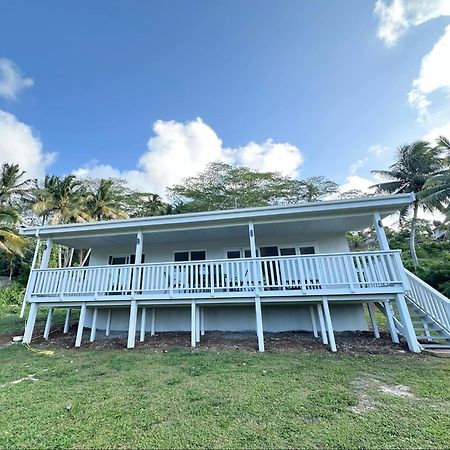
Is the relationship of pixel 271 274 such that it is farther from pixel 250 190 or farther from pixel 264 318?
pixel 250 190

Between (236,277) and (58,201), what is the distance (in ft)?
52.5

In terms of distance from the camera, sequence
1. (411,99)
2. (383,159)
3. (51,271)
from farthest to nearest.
→ (383,159), (411,99), (51,271)

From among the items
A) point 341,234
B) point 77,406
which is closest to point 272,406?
point 77,406

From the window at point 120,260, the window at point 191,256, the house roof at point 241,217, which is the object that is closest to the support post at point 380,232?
the house roof at point 241,217

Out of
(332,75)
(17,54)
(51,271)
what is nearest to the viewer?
(51,271)

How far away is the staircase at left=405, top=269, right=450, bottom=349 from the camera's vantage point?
6.44 m

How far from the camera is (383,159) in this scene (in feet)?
74.0

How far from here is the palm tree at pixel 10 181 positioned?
55.9 feet

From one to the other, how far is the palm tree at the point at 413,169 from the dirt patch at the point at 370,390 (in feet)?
60.5

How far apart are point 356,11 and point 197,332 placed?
1255cm

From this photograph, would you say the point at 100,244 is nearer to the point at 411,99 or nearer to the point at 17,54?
the point at 17,54

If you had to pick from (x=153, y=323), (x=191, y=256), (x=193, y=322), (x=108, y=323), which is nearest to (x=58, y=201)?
(x=108, y=323)

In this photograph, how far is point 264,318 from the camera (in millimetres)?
8805

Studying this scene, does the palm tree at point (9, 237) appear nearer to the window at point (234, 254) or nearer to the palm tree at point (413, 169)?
the window at point (234, 254)
